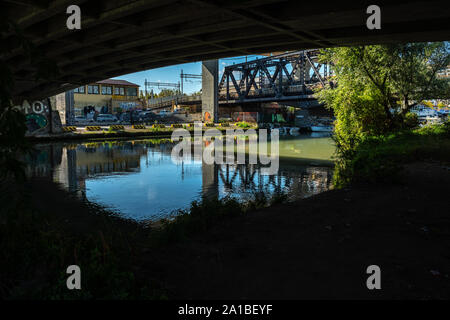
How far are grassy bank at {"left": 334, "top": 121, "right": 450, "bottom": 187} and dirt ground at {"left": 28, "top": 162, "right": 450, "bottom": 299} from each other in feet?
6.99

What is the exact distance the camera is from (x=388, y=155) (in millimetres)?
14289

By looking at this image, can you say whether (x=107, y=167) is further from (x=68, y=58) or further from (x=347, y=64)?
(x=347, y=64)

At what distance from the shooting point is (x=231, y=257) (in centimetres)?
577

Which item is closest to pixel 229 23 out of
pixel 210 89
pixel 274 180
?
pixel 274 180

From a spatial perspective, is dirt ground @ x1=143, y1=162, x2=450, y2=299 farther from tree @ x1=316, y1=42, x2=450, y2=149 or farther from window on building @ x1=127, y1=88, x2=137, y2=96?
window on building @ x1=127, y1=88, x2=137, y2=96

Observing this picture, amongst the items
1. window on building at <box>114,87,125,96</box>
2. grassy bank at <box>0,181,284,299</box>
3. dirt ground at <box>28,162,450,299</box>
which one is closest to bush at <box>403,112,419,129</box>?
dirt ground at <box>28,162,450,299</box>

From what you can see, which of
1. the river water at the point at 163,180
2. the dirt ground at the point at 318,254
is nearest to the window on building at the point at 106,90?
the river water at the point at 163,180

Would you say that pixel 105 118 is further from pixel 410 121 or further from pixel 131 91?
pixel 410 121

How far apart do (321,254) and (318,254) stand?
0.05 metres

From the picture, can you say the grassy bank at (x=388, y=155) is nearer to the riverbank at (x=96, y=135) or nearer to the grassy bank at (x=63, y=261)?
the grassy bank at (x=63, y=261)

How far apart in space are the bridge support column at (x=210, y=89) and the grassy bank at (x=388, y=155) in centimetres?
5039

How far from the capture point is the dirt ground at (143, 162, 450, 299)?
4523mm

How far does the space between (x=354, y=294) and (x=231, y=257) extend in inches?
83.7

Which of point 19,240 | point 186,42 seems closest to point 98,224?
point 19,240
